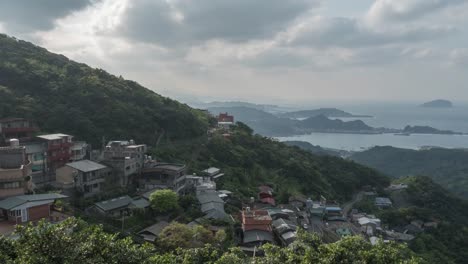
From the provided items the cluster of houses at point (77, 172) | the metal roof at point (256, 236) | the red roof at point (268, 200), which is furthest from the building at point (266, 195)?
the metal roof at point (256, 236)

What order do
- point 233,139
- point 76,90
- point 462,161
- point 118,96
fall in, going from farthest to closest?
point 462,161 → point 233,139 → point 118,96 → point 76,90

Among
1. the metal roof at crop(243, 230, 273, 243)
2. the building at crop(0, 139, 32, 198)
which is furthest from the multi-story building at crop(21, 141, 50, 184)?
the metal roof at crop(243, 230, 273, 243)

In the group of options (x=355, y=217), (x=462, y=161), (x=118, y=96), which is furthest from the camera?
(x=462, y=161)

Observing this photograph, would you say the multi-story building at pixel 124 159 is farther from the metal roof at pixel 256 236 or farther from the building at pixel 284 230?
the building at pixel 284 230

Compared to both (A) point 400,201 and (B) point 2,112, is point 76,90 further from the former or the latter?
(A) point 400,201


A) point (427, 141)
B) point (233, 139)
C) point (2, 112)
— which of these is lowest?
point (427, 141)

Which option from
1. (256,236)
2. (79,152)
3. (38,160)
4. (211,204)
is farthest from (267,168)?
(38,160)

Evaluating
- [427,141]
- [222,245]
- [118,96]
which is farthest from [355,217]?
[427,141]
